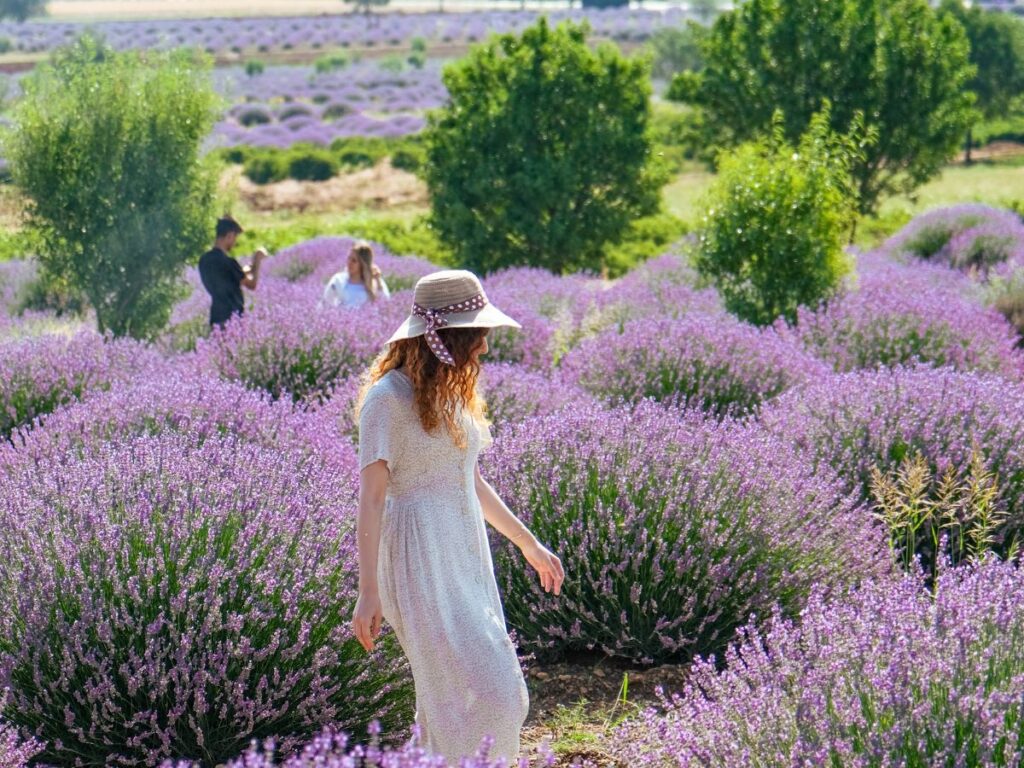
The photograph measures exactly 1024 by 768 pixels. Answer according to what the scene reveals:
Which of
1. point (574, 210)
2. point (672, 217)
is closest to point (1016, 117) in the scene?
point (672, 217)

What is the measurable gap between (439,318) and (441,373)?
13cm

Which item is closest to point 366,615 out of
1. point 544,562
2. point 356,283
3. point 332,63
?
point 544,562

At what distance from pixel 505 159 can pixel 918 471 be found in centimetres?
1148

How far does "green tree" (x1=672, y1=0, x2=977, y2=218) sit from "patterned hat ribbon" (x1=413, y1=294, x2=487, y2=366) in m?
14.6

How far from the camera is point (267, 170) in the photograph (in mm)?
32844

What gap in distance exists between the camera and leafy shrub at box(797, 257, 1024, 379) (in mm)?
7809

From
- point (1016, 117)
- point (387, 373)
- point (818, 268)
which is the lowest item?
point (1016, 117)

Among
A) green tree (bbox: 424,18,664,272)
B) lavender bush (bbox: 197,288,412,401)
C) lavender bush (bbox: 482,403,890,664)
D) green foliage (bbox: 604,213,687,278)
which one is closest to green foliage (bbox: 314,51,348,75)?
green foliage (bbox: 604,213,687,278)

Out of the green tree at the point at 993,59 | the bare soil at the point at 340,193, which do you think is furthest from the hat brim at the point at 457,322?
the green tree at the point at 993,59

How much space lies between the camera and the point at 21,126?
412 inches

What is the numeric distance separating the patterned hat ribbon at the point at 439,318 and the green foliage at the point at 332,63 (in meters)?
62.8

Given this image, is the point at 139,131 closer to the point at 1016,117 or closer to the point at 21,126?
the point at 21,126

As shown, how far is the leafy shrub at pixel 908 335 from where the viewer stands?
7.81 metres

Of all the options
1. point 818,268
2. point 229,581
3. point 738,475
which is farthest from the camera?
point 818,268
